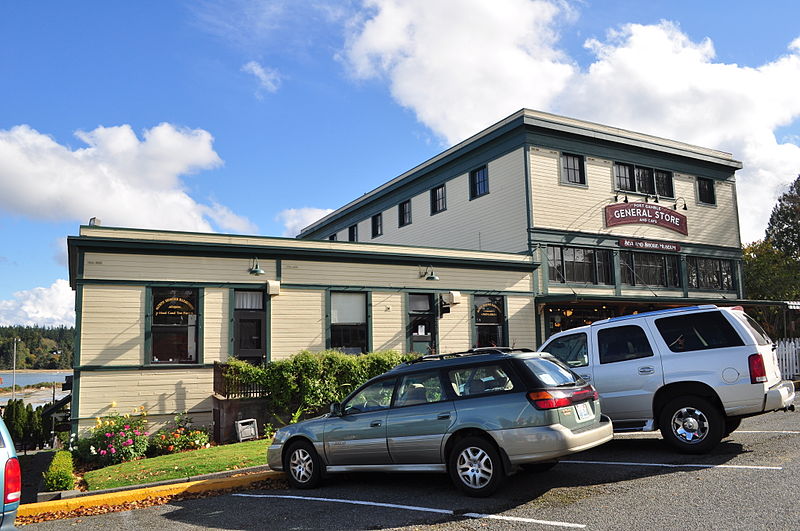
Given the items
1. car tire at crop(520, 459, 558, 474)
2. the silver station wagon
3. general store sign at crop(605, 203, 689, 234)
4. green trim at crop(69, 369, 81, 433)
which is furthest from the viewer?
general store sign at crop(605, 203, 689, 234)

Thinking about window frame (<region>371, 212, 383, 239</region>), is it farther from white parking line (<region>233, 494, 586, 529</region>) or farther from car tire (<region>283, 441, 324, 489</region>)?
white parking line (<region>233, 494, 586, 529</region>)

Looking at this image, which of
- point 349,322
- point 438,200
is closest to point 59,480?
point 349,322

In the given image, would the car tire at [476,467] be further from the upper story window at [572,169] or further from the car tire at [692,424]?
the upper story window at [572,169]

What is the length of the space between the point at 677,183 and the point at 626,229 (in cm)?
396

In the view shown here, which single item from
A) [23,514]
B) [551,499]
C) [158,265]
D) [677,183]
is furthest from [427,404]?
[677,183]

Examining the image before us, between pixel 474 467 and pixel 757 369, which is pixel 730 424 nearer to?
pixel 757 369

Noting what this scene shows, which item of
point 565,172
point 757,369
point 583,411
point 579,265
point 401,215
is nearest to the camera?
point 583,411

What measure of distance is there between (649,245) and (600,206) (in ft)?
9.22

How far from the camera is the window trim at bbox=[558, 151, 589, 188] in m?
22.8

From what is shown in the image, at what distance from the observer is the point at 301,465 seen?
28.1 ft

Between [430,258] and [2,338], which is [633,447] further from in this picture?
[2,338]

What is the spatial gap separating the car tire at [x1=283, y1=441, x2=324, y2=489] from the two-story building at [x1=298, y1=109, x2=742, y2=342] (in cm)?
1337

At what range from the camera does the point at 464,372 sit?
25.2 feet

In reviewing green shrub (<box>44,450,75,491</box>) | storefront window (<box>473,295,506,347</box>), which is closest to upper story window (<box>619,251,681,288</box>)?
storefront window (<box>473,295,506,347</box>)
